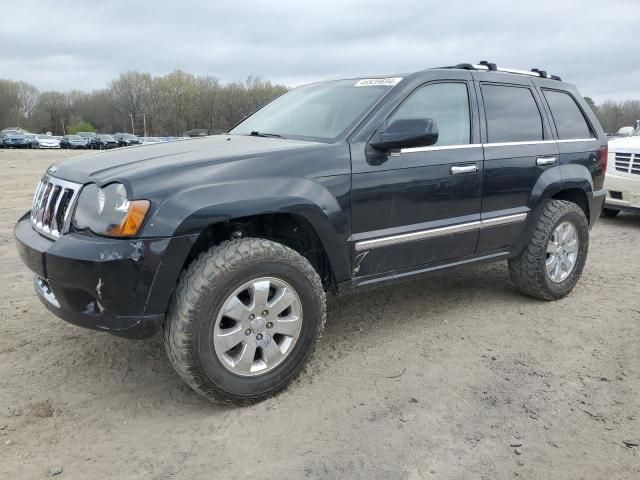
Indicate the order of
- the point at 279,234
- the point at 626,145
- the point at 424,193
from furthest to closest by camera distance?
the point at 626,145 < the point at 424,193 < the point at 279,234

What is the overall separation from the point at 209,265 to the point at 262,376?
2.31ft

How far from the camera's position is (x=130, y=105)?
9762 cm

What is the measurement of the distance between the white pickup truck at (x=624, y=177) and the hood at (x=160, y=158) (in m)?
6.89

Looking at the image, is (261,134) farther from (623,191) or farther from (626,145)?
(626,145)

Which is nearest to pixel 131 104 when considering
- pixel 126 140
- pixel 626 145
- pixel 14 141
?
pixel 126 140

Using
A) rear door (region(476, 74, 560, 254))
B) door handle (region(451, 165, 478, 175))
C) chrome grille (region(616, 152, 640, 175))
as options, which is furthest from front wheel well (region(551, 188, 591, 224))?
chrome grille (region(616, 152, 640, 175))

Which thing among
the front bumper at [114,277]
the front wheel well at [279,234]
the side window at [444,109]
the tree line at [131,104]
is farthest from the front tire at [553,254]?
the tree line at [131,104]

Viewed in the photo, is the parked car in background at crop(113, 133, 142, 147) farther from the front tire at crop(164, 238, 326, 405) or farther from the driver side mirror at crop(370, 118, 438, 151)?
the front tire at crop(164, 238, 326, 405)

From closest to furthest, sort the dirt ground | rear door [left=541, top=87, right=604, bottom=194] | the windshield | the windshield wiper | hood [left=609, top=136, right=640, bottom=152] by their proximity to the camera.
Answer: the dirt ground < the windshield < the windshield wiper < rear door [left=541, top=87, right=604, bottom=194] < hood [left=609, top=136, right=640, bottom=152]

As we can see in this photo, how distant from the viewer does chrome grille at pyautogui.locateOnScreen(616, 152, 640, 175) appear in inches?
324

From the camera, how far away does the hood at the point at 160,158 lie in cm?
279

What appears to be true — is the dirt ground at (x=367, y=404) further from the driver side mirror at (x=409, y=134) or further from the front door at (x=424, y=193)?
the driver side mirror at (x=409, y=134)

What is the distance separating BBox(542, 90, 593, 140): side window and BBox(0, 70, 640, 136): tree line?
85439 mm

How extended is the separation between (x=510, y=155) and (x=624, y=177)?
5.39 meters
